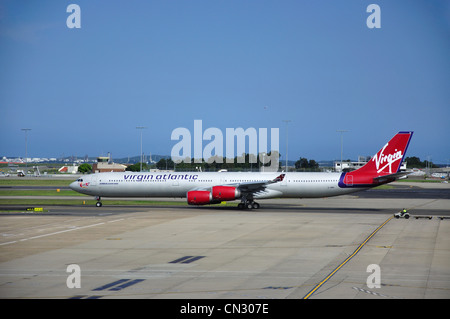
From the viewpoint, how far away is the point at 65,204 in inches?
2147

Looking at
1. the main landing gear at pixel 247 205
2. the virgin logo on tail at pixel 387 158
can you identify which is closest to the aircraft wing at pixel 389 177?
the virgin logo on tail at pixel 387 158

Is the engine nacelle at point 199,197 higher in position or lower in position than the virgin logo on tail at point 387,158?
lower

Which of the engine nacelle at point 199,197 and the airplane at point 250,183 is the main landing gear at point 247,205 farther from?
the engine nacelle at point 199,197

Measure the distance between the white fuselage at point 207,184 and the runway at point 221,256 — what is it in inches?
368

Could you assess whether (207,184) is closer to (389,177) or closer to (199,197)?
(199,197)

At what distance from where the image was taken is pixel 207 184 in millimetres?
51844

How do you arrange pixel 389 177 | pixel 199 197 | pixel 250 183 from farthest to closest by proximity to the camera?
pixel 250 183 → pixel 199 197 → pixel 389 177

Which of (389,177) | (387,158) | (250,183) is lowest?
(250,183)

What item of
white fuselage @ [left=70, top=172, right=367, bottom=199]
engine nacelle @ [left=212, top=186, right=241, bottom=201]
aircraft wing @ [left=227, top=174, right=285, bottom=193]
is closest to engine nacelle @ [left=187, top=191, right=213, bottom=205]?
engine nacelle @ [left=212, top=186, right=241, bottom=201]

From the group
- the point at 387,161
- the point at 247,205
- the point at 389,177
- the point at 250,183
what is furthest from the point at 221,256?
the point at 387,161

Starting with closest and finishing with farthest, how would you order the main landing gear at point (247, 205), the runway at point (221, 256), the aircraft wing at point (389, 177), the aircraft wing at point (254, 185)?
the runway at point (221, 256), the aircraft wing at point (389, 177), the aircraft wing at point (254, 185), the main landing gear at point (247, 205)

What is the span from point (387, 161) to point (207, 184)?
60.0 ft

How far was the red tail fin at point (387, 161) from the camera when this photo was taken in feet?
163
